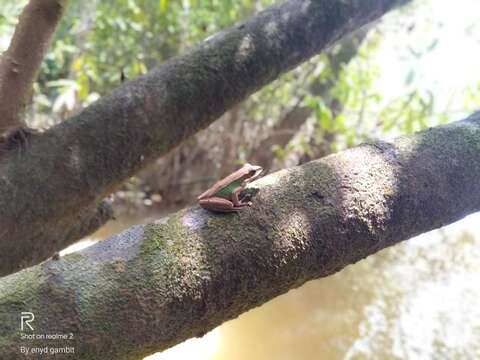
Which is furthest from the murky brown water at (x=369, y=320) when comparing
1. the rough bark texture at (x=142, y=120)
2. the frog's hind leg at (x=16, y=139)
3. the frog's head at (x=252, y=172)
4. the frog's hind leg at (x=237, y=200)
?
the frog's hind leg at (x=237, y=200)

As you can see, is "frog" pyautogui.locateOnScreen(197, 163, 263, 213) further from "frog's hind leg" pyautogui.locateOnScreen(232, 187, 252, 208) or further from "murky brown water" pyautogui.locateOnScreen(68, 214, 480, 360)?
"murky brown water" pyautogui.locateOnScreen(68, 214, 480, 360)

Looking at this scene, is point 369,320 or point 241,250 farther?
point 369,320

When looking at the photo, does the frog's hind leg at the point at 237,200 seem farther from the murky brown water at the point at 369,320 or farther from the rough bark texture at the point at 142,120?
the murky brown water at the point at 369,320

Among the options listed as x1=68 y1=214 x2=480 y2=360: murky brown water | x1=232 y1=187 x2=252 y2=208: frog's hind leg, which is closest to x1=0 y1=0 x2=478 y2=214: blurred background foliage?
x1=68 y1=214 x2=480 y2=360: murky brown water

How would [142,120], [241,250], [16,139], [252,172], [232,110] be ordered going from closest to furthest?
[241,250], [252,172], [16,139], [142,120], [232,110]

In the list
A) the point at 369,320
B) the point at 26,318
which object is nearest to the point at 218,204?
the point at 26,318

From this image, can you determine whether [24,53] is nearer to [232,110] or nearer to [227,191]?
[227,191]
